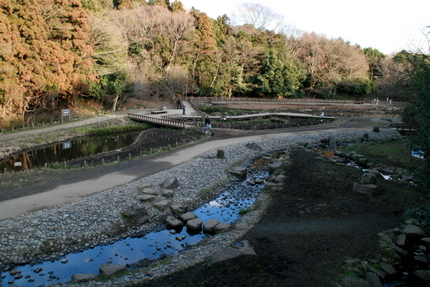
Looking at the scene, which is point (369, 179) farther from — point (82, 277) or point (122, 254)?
point (82, 277)

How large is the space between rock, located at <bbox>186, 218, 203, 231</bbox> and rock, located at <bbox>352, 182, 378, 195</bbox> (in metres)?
8.10

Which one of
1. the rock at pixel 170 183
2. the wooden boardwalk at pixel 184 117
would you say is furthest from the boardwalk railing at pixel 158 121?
the rock at pixel 170 183

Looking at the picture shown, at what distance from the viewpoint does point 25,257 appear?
9.64 metres

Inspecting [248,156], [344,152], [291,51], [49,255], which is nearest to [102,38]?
[248,156]

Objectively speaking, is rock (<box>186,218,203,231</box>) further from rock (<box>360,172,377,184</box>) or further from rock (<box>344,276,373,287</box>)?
rock (<box>360,172,377,184</box>)

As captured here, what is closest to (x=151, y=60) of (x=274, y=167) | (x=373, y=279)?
(x=274, y=167)

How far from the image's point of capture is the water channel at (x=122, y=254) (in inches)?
349

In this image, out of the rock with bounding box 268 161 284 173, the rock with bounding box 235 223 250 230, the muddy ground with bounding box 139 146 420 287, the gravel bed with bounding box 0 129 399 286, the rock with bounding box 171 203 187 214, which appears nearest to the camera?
the muddy ground with bounding box 139 146 420 287

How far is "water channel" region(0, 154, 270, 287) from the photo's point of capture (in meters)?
8.86

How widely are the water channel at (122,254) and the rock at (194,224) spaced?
0.22 meters

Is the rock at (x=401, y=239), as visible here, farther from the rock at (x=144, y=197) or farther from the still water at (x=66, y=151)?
the still water at (x=66, y=151)

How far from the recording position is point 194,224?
11844mm

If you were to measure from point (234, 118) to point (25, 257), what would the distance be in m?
29.3

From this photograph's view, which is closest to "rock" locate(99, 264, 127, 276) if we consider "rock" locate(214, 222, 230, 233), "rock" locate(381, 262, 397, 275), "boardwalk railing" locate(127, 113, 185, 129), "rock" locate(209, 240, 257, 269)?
"rock" locate(209, 240, 257, 269)
